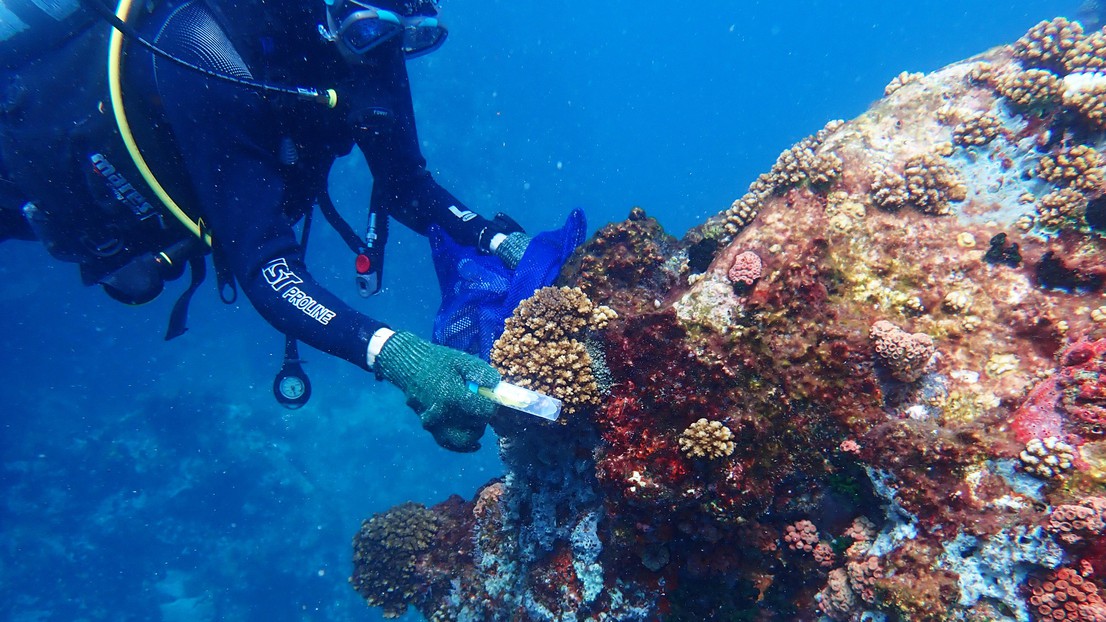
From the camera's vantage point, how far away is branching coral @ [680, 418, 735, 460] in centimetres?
325

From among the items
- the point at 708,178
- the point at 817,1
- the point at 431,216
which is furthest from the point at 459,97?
the point at 817,1

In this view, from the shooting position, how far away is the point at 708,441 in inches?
128

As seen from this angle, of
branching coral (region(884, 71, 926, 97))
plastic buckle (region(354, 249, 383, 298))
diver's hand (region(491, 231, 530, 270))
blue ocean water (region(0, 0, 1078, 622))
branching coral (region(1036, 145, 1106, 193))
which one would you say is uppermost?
branching coral (region(884, 71, 926, 97))

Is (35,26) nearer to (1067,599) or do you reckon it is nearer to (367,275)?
(367,275)

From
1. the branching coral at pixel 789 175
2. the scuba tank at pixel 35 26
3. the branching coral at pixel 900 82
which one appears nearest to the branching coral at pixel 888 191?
the branching coral at pixel 789 175

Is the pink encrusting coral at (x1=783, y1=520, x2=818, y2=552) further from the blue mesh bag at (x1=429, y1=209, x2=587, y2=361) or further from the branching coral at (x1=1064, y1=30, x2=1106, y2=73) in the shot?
the branching coral at (x1=1064, y1=30, x2=1106, y2=73)

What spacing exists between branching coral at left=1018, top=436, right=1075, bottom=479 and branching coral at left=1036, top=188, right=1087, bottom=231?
1.89 metres

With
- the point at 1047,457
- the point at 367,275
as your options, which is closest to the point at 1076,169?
the point at 1047,457

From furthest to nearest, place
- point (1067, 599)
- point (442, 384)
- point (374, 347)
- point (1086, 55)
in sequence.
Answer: point (1086, 55) → point (374, 347) → point (442, 384) → point (1067, 599)

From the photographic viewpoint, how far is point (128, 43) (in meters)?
3.66

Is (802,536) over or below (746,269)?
below

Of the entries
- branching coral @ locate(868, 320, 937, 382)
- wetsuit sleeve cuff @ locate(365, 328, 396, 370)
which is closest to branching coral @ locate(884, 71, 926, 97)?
branching coral @ locate(868, 320, 937, 382)

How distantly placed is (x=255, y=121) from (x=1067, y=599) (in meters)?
5.80

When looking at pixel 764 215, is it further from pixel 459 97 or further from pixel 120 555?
pixel 459 97
